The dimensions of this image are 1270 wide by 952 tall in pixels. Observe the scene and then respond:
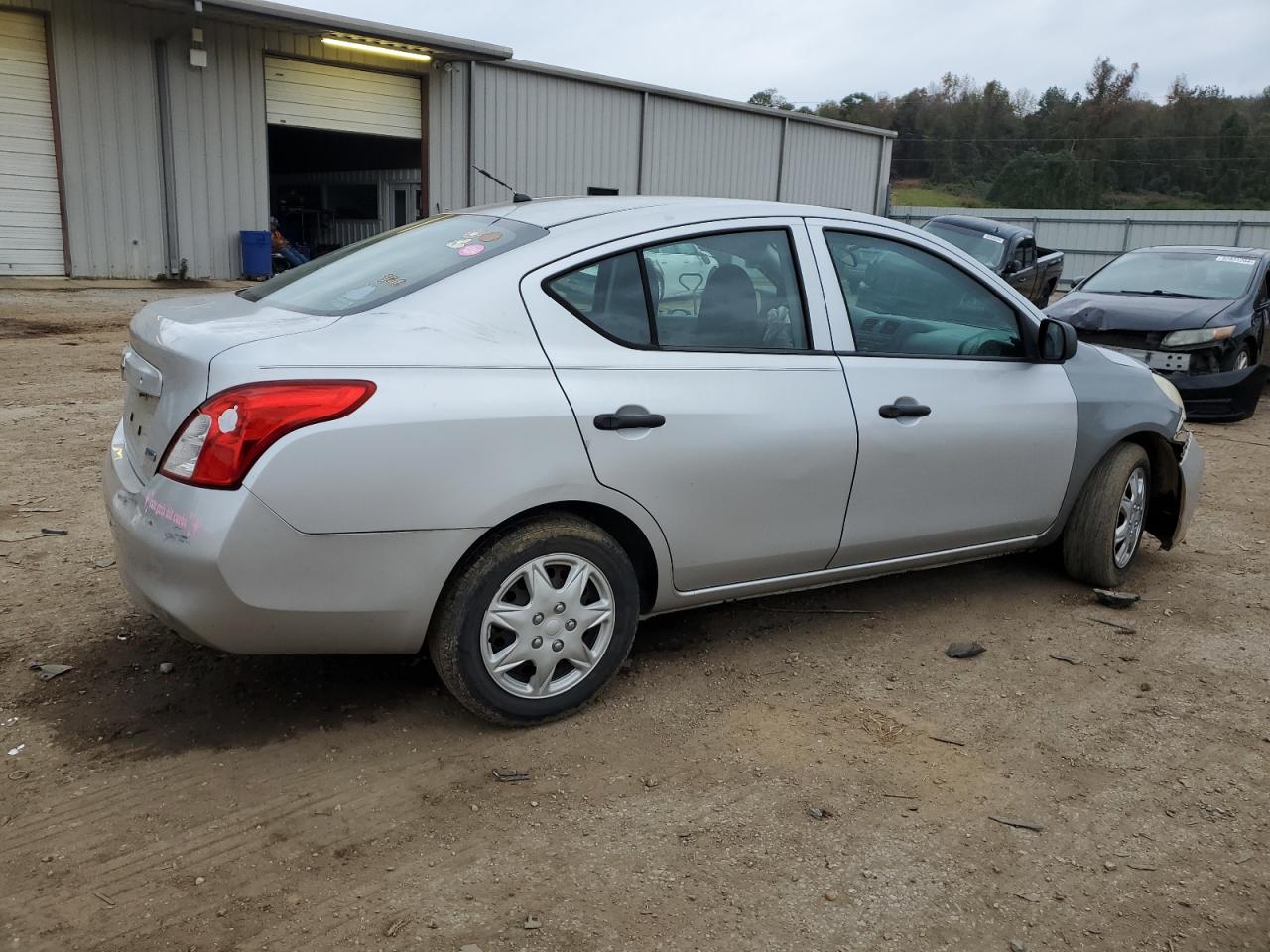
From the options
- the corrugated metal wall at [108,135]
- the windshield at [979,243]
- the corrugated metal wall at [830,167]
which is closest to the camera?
the windshield at [979,243]

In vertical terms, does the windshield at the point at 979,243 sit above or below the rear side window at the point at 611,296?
above

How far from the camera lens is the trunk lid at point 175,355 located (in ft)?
9.85

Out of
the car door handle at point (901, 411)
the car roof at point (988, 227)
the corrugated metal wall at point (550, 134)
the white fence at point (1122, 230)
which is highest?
the corrugated metal wall at point (550, 134)

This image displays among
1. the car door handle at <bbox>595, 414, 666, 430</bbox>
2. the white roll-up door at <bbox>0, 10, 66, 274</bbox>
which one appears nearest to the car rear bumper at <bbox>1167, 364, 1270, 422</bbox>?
the car door handle at <bbox>595, 414, 666, 430</bbox>

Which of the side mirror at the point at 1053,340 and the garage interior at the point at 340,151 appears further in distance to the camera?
the garage interior at the point at 340,151

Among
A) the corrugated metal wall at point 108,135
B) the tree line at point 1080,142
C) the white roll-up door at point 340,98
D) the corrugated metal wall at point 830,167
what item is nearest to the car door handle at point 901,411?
the corrugated metal wall at point 108,135

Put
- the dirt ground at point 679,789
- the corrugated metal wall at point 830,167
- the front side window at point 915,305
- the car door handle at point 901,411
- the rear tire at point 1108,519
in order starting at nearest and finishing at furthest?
the dirt ground at point 679,789 → the car door handle at point 901,411 → the front side window at point 915,305 → the rear tire at point 1108,519 → the corrugated metal wall at point 830,167

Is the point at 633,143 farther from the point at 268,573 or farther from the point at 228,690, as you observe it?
the point at 268,573

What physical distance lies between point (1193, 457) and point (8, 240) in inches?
642

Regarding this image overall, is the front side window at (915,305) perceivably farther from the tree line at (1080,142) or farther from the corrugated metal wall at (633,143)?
the tree line at (1080,142)

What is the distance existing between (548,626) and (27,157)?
15.9 metres

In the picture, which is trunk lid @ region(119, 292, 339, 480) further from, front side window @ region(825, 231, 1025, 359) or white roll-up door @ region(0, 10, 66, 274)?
white roll-up door @ region(0, 10, 66, 274)

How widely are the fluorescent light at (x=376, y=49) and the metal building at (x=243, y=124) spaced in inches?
1.9

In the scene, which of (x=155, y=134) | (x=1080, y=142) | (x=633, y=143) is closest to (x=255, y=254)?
(x=155, y=134)
